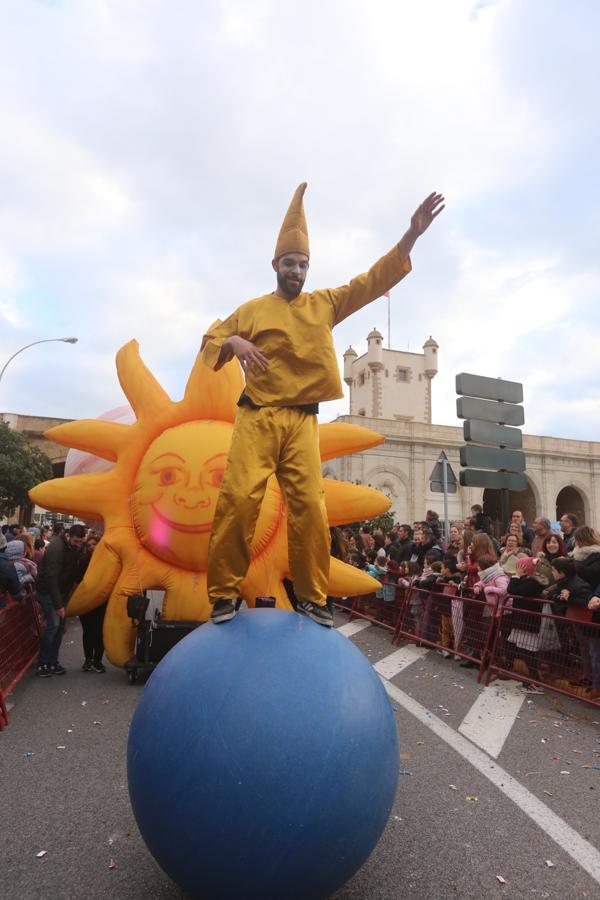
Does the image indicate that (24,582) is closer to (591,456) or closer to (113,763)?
(113,763)

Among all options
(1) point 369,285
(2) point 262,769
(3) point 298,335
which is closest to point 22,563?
(3) point 298,335

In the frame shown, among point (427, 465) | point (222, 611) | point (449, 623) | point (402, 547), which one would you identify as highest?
point (427, 465)

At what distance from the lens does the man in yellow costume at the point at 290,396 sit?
3.47 m

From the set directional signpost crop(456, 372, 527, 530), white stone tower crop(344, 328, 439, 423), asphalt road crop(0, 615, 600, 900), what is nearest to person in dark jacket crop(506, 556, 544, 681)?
asphalt road crop(0, 615, 600, 900)

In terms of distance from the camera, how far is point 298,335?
12.3 feet

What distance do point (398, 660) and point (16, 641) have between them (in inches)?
182

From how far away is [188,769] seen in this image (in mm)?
2453

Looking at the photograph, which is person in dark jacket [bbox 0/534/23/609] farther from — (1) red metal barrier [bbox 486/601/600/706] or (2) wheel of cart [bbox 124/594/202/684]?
(1) red metal barrier [bbox 486/601/600/706]

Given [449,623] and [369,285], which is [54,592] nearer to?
[449,623]

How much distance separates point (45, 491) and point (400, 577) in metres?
6.19

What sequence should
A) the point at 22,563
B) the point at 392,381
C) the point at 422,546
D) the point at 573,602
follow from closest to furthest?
the point at 573,602
the point at 22,563
the point at 422,546
the point at 392,381

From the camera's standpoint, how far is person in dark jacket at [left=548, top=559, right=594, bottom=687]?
6.23 m

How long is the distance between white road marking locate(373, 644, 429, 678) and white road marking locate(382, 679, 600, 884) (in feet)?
5.56

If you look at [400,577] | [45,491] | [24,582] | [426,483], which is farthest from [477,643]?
[426,483]
